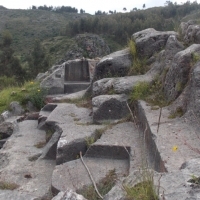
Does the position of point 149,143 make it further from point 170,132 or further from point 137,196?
point 137,196

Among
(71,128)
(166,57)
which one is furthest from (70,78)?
(71,128)

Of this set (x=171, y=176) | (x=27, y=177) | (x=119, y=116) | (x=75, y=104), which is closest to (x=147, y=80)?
(x=119, y=116)

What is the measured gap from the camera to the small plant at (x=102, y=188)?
11.6ft

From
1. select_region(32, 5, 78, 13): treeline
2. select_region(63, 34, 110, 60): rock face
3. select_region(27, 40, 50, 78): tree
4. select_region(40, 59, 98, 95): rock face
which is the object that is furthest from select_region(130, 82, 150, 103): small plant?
select_region(32, 5, 78, 13): treeline

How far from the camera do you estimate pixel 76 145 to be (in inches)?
189

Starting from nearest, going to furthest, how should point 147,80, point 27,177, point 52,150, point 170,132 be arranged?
point 170,132 < point 27,177 < point 52,150 < point 147,80

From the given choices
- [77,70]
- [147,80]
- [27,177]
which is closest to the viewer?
[27,177]

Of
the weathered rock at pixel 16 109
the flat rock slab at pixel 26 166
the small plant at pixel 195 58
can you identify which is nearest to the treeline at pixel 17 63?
the weathered rock at pixel 16 109

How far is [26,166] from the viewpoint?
4.99 metres

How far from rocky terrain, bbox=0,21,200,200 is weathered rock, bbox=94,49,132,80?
2 centimetres

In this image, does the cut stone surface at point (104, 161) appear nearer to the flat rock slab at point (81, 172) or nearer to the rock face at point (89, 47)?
the flat rock slab at point (81, 172)

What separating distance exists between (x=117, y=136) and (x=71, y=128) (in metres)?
0.89

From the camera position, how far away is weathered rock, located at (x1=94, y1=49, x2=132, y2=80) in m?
7.38

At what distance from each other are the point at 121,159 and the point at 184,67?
1.81 meters
